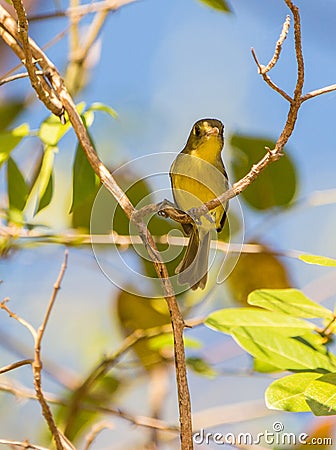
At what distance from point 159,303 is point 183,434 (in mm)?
974

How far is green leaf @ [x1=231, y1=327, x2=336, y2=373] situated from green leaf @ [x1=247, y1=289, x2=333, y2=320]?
46mm

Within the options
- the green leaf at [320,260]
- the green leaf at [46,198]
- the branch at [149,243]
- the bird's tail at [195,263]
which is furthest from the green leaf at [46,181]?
the green leaf at [320,260]

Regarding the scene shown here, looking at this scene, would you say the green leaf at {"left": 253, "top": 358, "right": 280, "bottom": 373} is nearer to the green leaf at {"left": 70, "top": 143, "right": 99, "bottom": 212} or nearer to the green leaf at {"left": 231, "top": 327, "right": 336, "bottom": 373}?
the green leaf at {"left": 231, "top": 327, "right": 336, "bottom": 373}

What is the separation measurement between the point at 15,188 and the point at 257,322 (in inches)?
24.7

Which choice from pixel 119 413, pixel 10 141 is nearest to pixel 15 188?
pixel 10 141

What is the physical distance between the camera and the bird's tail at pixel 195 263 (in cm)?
168

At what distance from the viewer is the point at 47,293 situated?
2309 mm

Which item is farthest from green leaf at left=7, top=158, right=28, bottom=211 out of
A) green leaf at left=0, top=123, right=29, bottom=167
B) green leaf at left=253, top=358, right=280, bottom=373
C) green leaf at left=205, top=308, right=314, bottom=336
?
green leaf at left=253, top=358, right=280, bottom=373

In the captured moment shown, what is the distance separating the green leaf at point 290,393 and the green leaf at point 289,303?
16 centimetres

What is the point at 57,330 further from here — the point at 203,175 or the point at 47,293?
the point at 203,175

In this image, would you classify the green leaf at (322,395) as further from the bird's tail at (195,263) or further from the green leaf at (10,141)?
the green leaf at (10,141)

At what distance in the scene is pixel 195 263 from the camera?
168 cm

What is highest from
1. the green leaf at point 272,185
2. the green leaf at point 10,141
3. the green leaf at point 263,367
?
the green leaf at point 272,185

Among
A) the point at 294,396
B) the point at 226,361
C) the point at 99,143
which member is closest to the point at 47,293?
the point at 99,143
